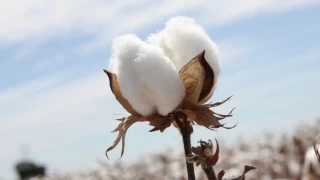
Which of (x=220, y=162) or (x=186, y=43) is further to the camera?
(x=220, y=162)

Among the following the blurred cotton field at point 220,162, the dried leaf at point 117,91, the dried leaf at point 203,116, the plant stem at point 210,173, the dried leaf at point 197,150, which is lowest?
the plant stem at point 210,173

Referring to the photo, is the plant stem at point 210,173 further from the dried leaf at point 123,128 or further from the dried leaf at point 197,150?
the dried leaf at point 123,128

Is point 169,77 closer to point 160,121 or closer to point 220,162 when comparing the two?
point 160,121


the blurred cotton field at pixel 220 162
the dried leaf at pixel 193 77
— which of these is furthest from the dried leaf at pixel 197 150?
the blurred cotton field at pixel 220 162

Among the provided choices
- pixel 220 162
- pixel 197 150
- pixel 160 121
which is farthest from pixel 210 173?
pixel 220 162

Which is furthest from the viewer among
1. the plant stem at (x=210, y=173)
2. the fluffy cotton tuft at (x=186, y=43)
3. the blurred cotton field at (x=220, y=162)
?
the blurred cotton field at (x=220, y=162)

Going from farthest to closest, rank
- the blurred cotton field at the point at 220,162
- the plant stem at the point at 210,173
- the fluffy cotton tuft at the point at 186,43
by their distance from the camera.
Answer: the blurred cotton field at the point at 220,162 < the fluffy cotton tuft at the point at 186,43 < the plant stem at the point at 210,173

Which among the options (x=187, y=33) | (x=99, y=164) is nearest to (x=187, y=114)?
(x=187, y=33)

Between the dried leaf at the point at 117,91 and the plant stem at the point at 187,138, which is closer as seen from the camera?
the plant stem at the point at 187,138

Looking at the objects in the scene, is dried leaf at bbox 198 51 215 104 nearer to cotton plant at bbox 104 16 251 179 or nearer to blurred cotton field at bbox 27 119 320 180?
cotton plant at bbox 104 16 251 179
